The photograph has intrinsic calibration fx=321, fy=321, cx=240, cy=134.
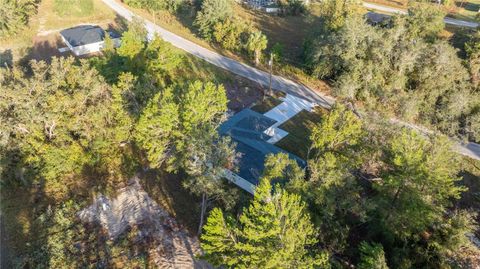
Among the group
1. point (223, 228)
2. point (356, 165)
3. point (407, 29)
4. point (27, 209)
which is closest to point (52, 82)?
point (27, 209)

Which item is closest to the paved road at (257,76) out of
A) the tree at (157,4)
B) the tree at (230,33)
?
the tree at (230,33)

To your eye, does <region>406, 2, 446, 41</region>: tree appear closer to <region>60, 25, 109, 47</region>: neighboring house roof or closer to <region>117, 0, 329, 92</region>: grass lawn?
<region>117, 0, 329, 92</region>: grass lawn

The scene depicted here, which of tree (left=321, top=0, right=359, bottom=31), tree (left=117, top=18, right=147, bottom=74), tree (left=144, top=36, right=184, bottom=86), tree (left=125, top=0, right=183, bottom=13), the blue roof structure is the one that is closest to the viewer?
the blue roof structure

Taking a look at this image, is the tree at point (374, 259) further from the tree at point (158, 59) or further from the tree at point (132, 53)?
the tree at point (132, 53)

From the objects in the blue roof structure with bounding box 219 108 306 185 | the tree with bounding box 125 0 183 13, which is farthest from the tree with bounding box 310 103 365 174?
the tree with bounding box 125 0 183 13

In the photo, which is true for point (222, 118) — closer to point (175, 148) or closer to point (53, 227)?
point (175, 148)

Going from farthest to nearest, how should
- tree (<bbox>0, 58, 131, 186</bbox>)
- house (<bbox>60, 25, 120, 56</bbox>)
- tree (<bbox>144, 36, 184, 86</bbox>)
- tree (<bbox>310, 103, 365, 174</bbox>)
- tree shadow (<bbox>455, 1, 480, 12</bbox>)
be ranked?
tree shadow (<bbox>455, 1, 480, 12</bbox>) < house (<bbox>60, 25, 120, 56</bbox>) < tree (<bbox>144, 36, 184, 86</bbox>) < tree (<bbox>0, 58, 131, 186</bbox>) < tree (<bbox>310, 103, 365, 174</bbox>)

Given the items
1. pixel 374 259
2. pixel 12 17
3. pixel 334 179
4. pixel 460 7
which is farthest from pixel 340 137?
pixel 460 7
